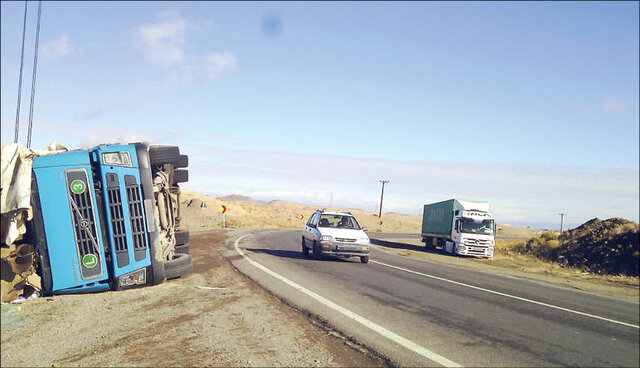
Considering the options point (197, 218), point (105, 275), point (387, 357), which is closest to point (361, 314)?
point (387, 357)

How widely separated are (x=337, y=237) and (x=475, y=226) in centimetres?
1609

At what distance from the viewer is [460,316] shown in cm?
851

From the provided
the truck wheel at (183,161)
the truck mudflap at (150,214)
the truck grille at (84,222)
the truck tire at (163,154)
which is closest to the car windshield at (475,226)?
the truck wheel at (183,161)

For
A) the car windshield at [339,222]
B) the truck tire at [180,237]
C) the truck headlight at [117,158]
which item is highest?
the truck headlight at [117,158]

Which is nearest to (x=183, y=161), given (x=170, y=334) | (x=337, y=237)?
(x=170, y=334)

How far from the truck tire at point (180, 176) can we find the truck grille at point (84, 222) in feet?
11.1

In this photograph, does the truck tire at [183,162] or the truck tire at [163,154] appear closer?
the truck tire at [163,154]

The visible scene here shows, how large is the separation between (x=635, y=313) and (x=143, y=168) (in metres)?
11.5

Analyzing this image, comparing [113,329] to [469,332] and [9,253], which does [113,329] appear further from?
[469,332]

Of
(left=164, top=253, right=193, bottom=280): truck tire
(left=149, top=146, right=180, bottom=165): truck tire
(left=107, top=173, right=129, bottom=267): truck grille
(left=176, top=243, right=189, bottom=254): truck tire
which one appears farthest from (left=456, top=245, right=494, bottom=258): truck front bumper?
(left=107, top=173, right=129, bottom=267): truck grille

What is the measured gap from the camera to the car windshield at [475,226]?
29.1 meters

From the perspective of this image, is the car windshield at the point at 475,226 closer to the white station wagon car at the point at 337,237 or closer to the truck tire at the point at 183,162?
the white station wagon car at the point at 337,237

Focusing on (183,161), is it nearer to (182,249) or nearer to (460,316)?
(182,249)

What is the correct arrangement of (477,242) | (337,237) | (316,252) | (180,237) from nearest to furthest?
(180,237), (337,237), (316,252), (477,242)
